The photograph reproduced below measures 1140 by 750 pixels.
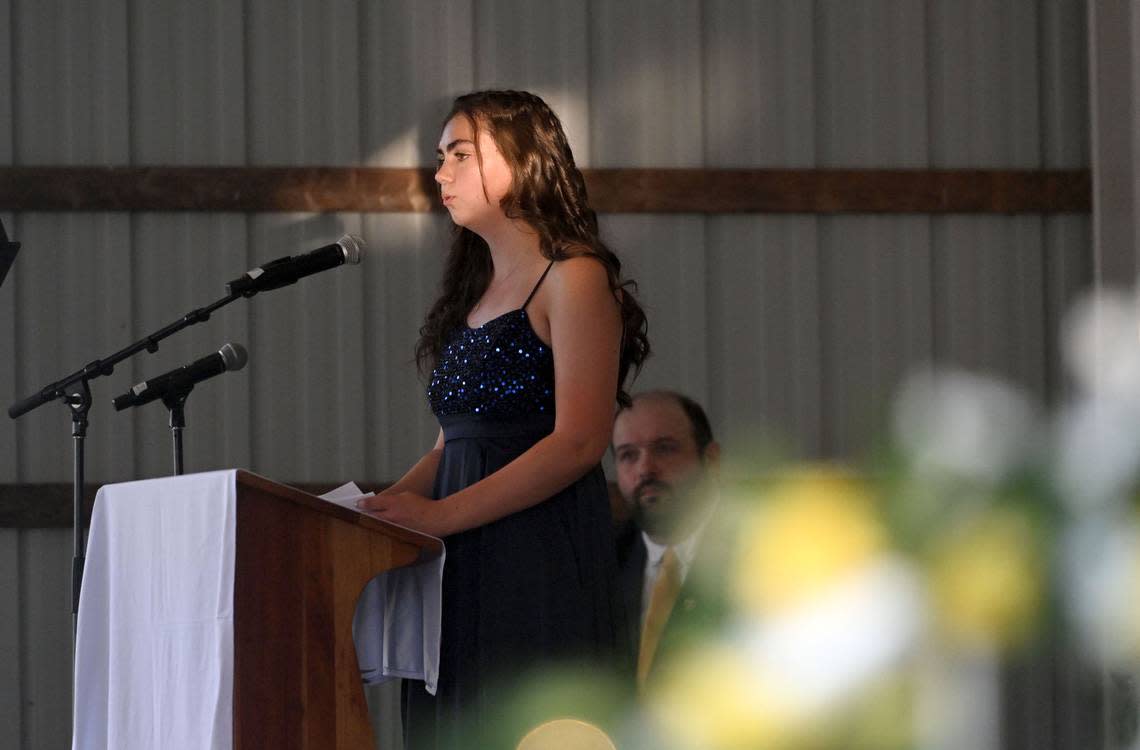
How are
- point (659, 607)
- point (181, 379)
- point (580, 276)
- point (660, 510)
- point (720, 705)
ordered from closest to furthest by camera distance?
point (580, 276) → point (181, 379) → point (659, 607) → point (660, 510) → point (720, 705)

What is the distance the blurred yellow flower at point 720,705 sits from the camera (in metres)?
3.41

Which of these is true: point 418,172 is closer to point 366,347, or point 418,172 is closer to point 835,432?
point 366,347

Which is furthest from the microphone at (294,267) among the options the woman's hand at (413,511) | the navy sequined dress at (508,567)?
the woman's hand at (413,511)

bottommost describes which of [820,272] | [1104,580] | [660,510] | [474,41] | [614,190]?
[1104,580]

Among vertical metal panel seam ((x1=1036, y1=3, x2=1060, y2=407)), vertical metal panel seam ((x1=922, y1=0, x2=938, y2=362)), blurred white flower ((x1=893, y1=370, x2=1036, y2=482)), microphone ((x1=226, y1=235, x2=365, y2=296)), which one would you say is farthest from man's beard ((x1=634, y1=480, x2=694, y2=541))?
vertical metal panel seam ((x1=1036, y1=3, x2=1060, y2=407))

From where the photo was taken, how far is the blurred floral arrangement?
5.08 m

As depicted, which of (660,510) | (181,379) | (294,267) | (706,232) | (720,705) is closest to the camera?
(294,267)

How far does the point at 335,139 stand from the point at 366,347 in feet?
2.33

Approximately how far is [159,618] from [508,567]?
50cm

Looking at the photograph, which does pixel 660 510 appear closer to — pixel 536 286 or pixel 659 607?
pixel 659 607

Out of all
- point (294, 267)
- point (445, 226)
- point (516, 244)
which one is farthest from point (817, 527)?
point (516, 244)

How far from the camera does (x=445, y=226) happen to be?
5.23m

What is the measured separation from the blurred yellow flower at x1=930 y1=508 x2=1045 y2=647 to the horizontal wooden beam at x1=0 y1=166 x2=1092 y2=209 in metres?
1.11

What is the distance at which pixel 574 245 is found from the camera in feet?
7.36
